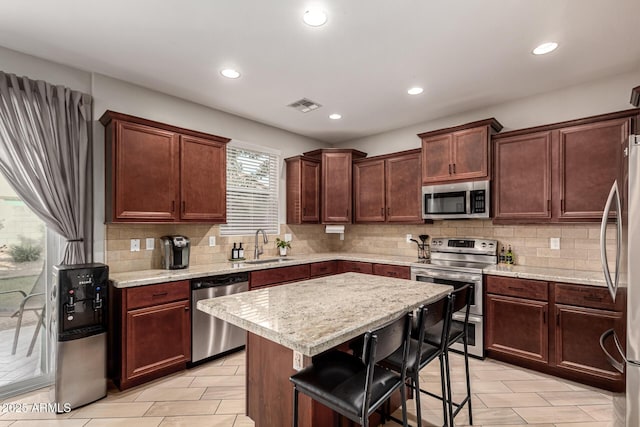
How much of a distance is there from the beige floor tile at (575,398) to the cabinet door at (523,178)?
155 cm

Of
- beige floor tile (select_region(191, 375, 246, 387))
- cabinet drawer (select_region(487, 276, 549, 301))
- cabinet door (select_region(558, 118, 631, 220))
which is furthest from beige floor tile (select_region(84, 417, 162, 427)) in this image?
cabinet door (select_region(558, 118, 631, 220))

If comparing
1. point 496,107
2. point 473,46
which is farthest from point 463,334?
point 496,107

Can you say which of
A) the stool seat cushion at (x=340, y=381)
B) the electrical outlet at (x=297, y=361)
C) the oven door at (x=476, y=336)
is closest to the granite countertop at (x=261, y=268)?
the oven door at (x=476, y=336)

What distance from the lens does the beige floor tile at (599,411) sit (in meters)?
2.31

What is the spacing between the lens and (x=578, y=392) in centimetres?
266

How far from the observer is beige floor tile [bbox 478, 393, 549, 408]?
97.4 inches

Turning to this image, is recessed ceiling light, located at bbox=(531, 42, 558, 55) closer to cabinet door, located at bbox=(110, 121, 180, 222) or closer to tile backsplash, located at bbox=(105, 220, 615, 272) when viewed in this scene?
tile backsplash, located at bbox=(105, 220, 615, 272)

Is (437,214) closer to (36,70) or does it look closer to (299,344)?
(299,344)

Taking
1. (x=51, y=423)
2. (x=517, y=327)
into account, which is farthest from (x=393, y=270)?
(x=51, y=423)

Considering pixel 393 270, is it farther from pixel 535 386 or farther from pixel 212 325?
pixel 212 325

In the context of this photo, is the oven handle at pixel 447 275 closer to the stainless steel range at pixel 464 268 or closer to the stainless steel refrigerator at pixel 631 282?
the stainless steel range at pixel 464 268

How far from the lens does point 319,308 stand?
5.81 ft

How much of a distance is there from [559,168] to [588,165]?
218mm

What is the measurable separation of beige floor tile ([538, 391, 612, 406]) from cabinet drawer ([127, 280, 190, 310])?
3.21m
